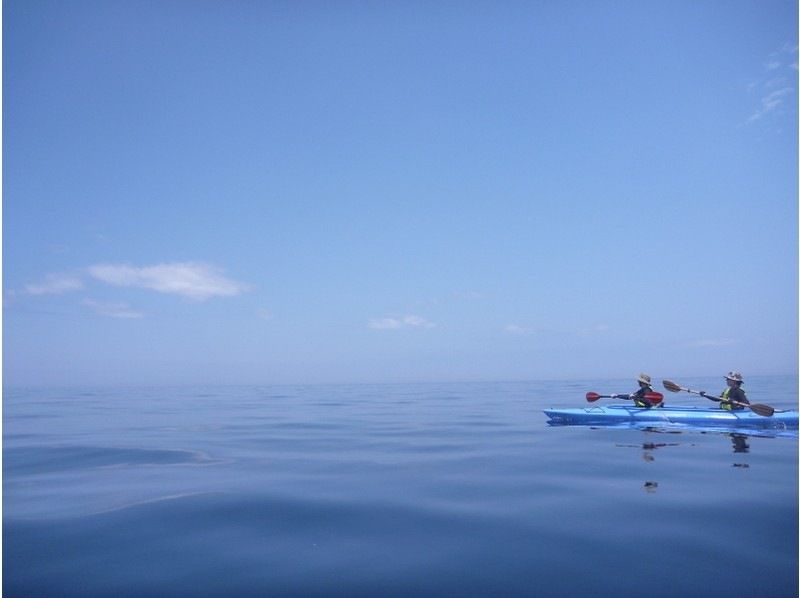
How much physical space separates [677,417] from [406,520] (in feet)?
42.9

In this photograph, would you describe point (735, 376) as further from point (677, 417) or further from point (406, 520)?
point (406, 520)

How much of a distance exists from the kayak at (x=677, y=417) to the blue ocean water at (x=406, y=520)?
8.02 feet

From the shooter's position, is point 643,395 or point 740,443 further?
point 643,395

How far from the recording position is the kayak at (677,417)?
15406mm

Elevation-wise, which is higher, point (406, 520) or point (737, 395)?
point (737, 395)

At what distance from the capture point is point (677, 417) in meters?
16.2

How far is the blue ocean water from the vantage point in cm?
510

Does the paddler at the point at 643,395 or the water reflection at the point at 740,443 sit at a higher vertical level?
the paddler at the point at 643,395

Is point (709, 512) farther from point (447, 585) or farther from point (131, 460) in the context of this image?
point (131, 460)

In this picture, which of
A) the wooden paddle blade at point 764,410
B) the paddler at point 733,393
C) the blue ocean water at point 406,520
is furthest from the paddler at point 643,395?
the blue ocean water at point 406,520

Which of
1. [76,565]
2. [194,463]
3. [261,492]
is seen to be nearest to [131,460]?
[194,463]

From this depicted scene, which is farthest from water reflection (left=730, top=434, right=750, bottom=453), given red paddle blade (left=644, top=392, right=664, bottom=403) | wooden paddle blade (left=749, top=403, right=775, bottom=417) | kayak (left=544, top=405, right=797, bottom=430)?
red paddle blade (left=644, top=392, right=664, bottom=403)

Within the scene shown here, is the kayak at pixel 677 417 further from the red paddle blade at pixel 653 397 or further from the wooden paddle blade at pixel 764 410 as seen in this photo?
the red paddle blade at pixel 653 397

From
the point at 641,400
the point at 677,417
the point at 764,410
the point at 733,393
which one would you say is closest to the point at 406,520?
the point at 677,417
